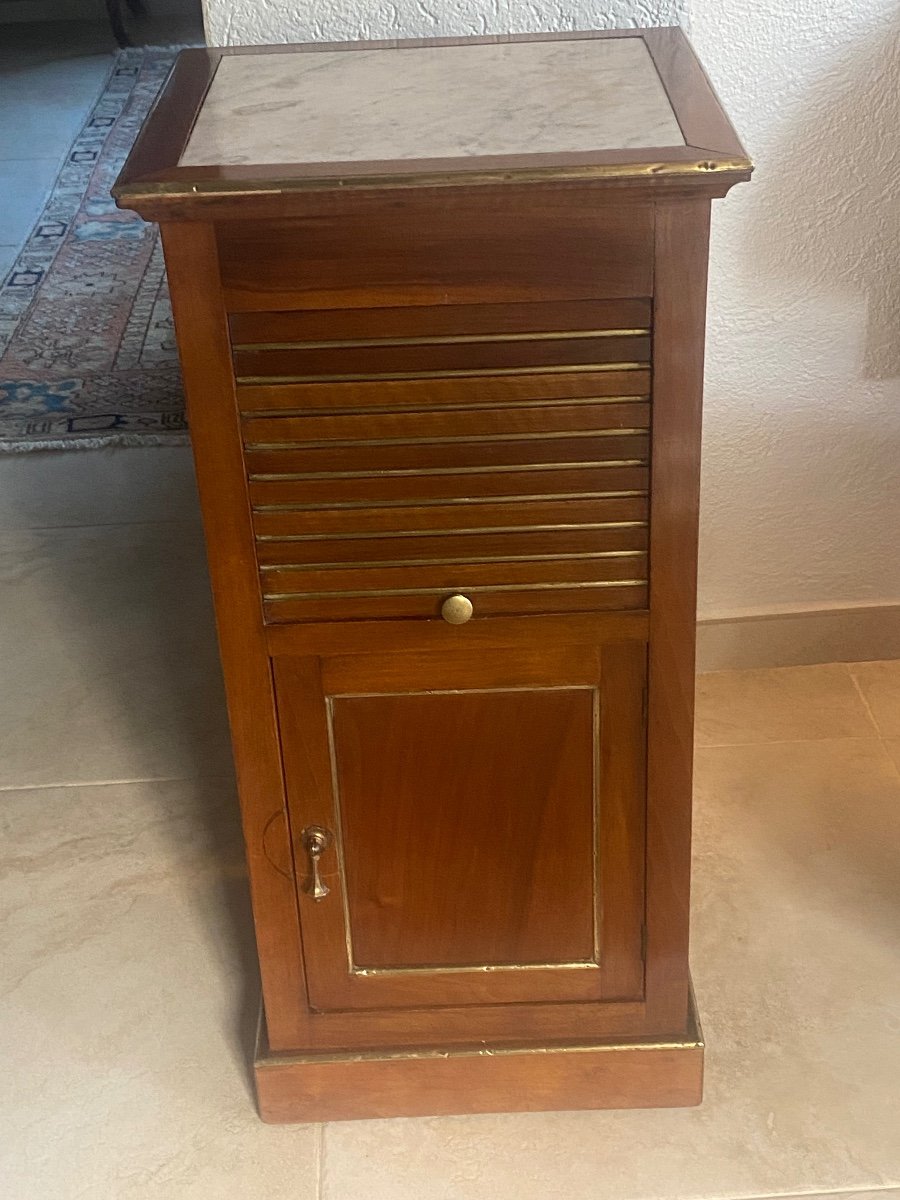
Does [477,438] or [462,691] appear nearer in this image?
[477,438]

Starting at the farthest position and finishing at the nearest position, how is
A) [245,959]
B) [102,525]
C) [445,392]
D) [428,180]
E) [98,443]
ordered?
[98,443], [102,525], [245,959], [445,392], [428,180]

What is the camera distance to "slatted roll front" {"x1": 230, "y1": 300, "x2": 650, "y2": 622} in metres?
1.00

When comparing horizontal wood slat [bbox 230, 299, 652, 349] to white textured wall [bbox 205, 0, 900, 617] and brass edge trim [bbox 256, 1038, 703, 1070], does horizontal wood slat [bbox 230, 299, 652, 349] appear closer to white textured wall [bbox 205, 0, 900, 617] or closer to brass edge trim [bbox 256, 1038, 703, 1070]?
white textured wall [bbox 205, 0, 900, 617]

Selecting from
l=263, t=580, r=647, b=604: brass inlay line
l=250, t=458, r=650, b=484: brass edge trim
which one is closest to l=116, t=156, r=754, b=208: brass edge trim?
l=250, t=458, r=650, b=484: brass edge trim

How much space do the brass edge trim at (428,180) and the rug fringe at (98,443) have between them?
1815mm

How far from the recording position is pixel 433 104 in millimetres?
1069

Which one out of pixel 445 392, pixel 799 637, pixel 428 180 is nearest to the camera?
pixel 428 180

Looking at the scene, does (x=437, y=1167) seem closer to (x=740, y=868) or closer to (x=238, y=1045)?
(x=238, y=1045)

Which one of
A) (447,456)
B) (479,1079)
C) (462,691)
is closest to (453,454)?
(447,456)

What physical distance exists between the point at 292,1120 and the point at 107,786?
→ 0.65 m

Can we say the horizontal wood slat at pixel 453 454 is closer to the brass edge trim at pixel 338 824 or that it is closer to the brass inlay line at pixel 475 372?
the brass inlay line at pixel 475 372

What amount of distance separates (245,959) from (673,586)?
0.74 metres

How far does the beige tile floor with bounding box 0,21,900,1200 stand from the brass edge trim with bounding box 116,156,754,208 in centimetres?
90

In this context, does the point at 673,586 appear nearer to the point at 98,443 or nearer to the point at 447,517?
the point at 447,517
